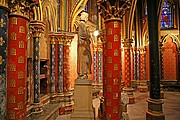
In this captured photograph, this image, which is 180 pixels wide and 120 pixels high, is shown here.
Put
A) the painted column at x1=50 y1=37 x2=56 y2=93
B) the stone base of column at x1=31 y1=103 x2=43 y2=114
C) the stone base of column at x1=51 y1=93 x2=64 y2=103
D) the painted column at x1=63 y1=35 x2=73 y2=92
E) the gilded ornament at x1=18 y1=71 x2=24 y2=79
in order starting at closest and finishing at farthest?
the gilded ornament at x1=18 y1=71 x2=24 y2=79, the stone base of column at x1=31 y1=103 x2=43 y2=114, the stone base of column at x1=51 y1=93 x2=64 y2=103, the painted column at x1=50 y1=37 x2=56 y2=93, the painted column at x1=63 y1=35 x2=73 y2=92

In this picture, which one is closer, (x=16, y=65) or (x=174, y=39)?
(x=16, y=65)

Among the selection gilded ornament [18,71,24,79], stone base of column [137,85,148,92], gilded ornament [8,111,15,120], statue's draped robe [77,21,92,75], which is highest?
statue's draped robe [77,21,92,75]

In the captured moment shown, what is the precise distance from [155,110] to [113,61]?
9.36 ft

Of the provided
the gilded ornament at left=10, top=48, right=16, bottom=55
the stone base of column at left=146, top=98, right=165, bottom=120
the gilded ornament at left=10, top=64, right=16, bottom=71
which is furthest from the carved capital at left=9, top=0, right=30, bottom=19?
the stone base of column at left=146, top=98, right=165, bottom=120

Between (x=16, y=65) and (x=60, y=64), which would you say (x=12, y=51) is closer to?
(x=16, y=65)

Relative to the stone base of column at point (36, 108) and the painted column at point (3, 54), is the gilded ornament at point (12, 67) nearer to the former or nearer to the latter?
the painted column at point (3, 54)

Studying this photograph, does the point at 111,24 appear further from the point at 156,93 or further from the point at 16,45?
the point at 156,93

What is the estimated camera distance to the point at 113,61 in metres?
4.76

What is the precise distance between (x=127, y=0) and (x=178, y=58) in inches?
500

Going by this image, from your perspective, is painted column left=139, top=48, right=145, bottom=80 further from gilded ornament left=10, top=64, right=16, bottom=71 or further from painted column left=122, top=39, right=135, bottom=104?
gilded ornament left=10, top=64, right=16, bottom=71

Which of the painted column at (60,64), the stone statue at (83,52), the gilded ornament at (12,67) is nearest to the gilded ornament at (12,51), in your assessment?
the gilded ornament at (12,67)

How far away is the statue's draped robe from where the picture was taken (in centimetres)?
465

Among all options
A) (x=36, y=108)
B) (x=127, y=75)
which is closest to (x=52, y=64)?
(x=36, y=108)

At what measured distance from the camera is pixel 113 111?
4.61 metres
